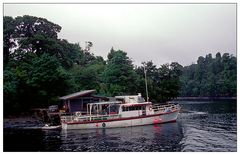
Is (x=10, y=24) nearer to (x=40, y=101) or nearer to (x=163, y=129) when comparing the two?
(x=40, y=101)

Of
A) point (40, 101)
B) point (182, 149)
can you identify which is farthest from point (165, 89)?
point (182, 149)

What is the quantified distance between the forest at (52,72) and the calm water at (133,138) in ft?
24.1

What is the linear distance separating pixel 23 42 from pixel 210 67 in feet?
255

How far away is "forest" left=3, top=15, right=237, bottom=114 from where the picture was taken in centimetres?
4241

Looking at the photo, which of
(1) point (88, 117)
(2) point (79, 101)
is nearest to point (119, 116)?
(1) point (88, 117)

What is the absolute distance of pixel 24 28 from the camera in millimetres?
52812

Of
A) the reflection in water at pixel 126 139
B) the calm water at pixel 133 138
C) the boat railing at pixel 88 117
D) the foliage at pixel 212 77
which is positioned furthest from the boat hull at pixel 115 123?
the foliage at pixel 212 77

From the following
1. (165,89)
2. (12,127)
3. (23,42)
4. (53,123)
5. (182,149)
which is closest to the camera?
(182,149)

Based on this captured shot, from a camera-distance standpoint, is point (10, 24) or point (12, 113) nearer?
point (12, 113)

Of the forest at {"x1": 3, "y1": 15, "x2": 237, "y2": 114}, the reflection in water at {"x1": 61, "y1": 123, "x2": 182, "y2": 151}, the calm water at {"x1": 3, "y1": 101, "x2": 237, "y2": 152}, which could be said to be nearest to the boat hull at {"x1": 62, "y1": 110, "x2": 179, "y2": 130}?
the reflection in water at {"x1": 61, "y1": 123, "x2": 182, "y2": 151}

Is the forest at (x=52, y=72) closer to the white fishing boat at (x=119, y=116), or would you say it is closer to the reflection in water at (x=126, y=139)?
the white fishing boat at (x=119, y=116)

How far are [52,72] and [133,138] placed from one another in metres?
18.7

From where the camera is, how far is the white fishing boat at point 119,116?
36.8m

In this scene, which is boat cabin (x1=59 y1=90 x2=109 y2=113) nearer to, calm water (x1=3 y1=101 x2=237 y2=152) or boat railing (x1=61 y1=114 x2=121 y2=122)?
boat railing (x1=61 y1=114 x2=121 y2=122)
